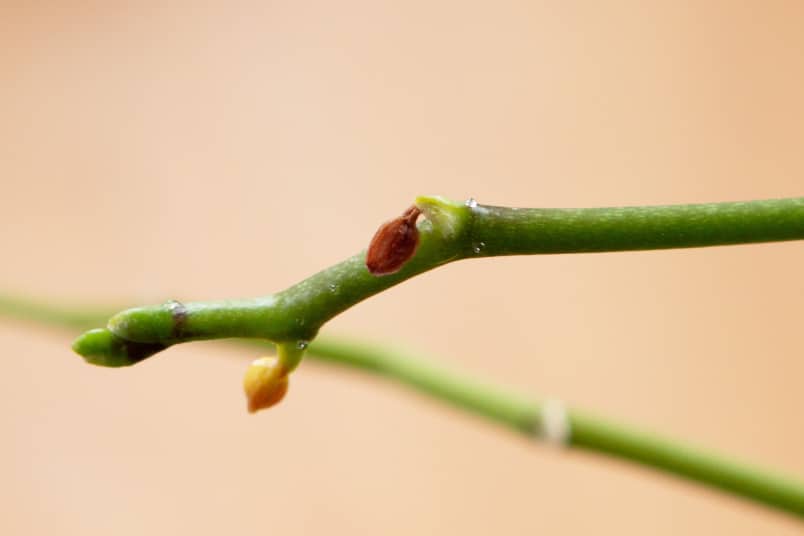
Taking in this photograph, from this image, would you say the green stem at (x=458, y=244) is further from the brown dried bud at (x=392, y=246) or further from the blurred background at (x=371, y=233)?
the blurred background at (x=371, y=233)

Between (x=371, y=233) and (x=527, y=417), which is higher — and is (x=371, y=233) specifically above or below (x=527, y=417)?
above

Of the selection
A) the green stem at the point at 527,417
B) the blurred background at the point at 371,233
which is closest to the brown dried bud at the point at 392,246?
the green stem at the point at 527,417

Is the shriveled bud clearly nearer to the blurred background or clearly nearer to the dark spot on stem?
the dark spot on stem

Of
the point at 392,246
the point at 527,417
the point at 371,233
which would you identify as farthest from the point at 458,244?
the point at 371,233

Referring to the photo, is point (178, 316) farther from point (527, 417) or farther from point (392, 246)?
point (527, 417)

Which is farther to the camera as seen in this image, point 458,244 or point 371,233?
point 371,233

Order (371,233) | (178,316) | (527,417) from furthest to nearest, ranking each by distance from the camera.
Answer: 1. (371,233)
2. (527,417)
3. (178,316)

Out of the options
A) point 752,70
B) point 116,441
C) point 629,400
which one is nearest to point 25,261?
point 116,441

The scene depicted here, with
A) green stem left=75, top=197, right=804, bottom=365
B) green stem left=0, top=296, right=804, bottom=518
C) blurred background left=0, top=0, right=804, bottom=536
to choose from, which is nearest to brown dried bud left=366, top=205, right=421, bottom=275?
green stem left=75, top=197, right=804, bottom=365
